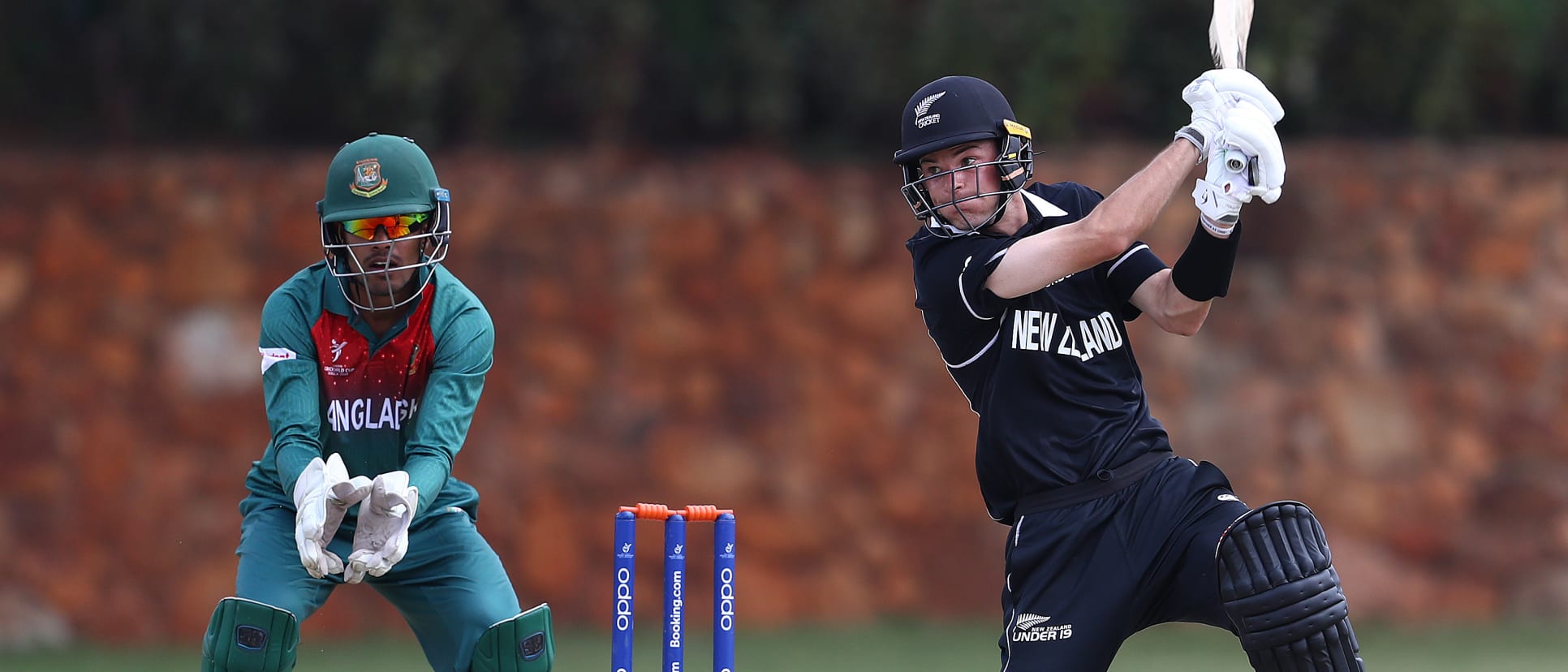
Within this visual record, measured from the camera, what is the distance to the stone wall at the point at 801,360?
26.6 ft

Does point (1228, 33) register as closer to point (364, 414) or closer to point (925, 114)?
point (925, 114)

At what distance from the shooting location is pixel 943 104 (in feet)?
13.5

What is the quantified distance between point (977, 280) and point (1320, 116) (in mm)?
5837

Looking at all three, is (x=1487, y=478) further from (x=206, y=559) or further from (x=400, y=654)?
(x=206, y=559)

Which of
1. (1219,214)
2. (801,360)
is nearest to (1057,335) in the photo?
(1219,214)

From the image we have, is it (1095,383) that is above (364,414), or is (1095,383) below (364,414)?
below

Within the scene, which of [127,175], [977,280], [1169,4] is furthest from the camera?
[1169,4]

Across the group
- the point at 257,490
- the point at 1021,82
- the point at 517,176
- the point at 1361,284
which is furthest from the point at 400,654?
the point at 1361,284

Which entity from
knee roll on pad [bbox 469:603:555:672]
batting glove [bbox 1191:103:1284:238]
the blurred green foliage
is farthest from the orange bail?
the blurred green foliage

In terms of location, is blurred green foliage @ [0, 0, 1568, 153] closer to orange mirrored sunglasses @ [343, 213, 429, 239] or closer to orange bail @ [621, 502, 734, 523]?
orange mirrored sunglasses @ [343, 213, 429, 239]

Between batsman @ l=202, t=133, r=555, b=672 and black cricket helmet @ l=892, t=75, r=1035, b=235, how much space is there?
1.22 meters

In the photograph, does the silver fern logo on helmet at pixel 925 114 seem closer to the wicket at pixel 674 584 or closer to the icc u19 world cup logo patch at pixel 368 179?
the wicket at pixel 674 584

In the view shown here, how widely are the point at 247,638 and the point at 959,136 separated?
6.87ft

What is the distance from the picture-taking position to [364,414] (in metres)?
4.39
